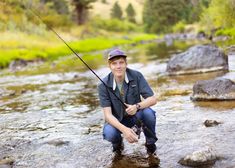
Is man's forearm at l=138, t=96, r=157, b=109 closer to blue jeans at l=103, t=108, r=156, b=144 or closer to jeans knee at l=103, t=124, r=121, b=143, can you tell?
blue jeans at l=103, t=108, r=156, b=144

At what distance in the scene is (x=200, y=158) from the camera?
6488 mm

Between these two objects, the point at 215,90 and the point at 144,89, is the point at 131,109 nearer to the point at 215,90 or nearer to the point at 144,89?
the point at 144,89

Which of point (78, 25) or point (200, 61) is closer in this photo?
point (200, 61)

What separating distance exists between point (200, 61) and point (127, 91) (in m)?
12.5

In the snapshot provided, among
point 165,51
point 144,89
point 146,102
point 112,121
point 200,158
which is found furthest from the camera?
point 165,51

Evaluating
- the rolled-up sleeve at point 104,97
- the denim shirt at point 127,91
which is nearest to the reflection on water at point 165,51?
the denim shirt at point 127,91

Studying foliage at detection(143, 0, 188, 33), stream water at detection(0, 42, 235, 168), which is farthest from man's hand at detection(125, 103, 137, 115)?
foliage at detection(143, 0, 188, 33)

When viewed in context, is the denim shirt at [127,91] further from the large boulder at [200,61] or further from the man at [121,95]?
the large boulder at [200,61]

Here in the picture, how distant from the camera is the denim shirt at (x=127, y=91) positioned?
7086 mm

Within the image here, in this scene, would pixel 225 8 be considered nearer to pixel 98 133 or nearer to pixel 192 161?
pixel 98 133

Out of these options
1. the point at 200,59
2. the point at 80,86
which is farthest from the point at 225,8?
the point at 80,86

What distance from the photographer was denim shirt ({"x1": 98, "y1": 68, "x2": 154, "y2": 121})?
709 centimetres

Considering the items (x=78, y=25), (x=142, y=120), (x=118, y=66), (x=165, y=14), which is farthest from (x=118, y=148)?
(x=165, y=14)

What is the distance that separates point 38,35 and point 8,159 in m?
48.6
